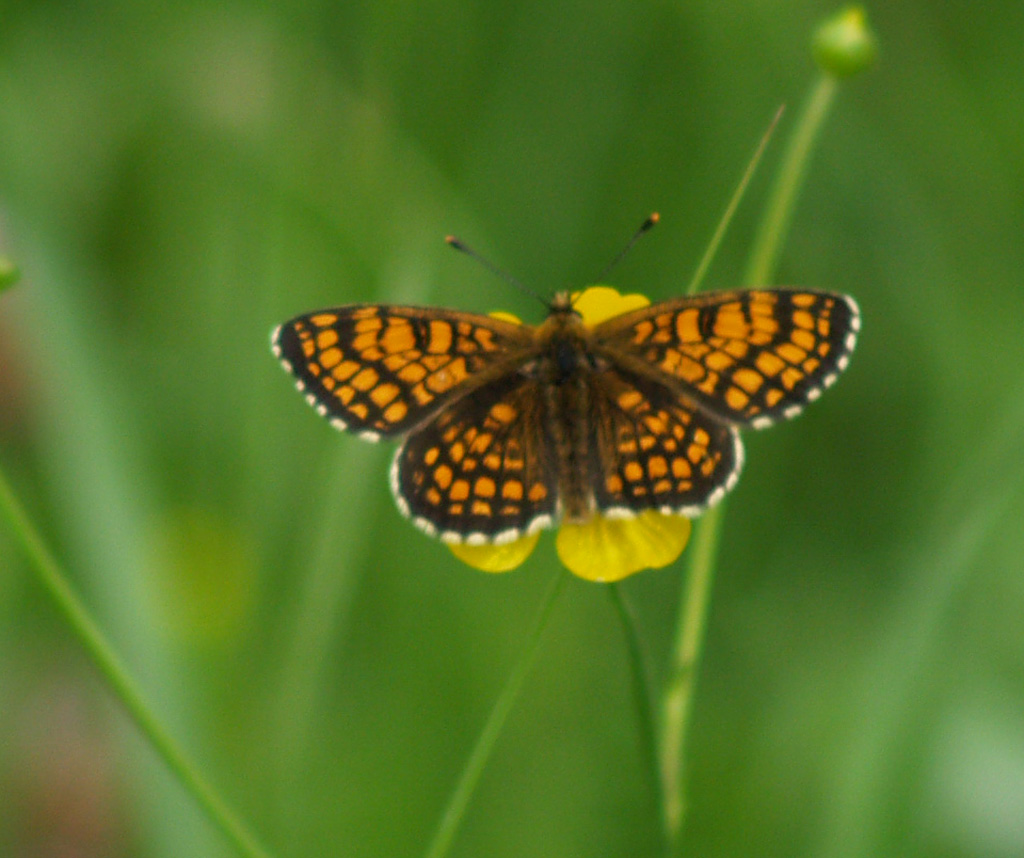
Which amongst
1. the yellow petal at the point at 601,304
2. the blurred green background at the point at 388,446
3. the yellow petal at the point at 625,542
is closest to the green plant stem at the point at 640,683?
the yellow petal at the point at 625,542

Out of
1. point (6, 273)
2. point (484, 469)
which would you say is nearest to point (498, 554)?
point (484, 469)

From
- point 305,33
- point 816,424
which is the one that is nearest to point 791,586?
point 816,424

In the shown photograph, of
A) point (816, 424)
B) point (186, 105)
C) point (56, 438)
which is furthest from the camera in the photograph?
point (186, 105)

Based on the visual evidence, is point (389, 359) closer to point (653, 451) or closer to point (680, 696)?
point (653, 451)

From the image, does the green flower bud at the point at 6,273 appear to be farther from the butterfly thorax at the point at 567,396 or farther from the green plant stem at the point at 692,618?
the green plant stem at the point at 692,618

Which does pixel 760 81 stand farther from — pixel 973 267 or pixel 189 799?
pixel 189 799

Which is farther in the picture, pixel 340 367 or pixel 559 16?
pixel 559 16
